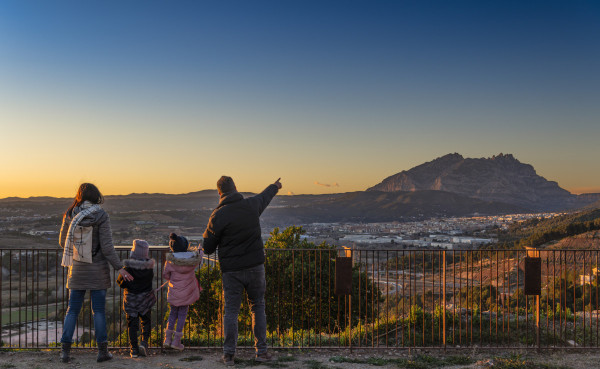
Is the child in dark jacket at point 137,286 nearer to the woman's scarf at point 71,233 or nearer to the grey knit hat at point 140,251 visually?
the grey knit hat at point 140,251

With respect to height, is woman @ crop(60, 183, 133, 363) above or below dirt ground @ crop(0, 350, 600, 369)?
above

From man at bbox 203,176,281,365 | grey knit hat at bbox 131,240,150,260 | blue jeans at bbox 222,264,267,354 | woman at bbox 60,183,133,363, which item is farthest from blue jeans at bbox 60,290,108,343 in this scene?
blue jeans at bbox 222,264,267,354

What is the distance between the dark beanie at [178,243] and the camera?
5.99m

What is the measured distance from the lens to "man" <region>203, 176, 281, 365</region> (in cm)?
→ 562

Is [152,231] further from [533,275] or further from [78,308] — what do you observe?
[533,275]

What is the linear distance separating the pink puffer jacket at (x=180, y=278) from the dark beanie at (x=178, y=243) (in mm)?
104

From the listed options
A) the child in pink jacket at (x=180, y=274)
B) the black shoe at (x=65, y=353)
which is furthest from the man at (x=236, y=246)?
the black shoe at (x=65, y=353)

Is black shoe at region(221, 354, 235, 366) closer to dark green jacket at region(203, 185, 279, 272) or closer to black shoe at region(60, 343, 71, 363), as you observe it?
dark green jacket at region(203, 185, 279, 272)

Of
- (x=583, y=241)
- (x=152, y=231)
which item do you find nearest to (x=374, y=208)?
(x=152, y=231)

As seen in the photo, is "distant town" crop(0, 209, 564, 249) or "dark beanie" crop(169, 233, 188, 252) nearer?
"dark beanie" crop(169, 233, 188, 252)

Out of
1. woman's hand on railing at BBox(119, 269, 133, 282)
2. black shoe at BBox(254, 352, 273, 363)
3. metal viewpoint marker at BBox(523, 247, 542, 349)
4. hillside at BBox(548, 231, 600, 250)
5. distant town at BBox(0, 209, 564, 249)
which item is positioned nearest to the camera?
woman's hand on railing at BBox(119, 269, 133, 282)

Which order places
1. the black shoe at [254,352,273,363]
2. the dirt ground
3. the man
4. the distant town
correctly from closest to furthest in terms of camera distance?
1. the man
2. the dirt ground
3. the black shoe at [254,352,273,363]
4. the distant town

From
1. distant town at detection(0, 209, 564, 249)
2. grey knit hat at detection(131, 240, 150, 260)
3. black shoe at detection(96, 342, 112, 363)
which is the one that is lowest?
distant town at detection(0, 209, 564, 249)

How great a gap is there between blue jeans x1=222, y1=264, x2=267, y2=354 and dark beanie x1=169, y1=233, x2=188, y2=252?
70cm
